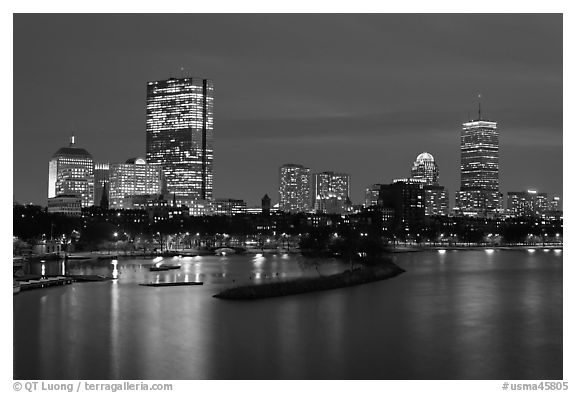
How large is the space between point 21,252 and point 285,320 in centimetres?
3665

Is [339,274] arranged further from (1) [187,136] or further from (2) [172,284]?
(1) [187,136]

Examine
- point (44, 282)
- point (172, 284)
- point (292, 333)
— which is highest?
point (44, 282)

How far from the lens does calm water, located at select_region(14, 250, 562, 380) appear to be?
17281 mm

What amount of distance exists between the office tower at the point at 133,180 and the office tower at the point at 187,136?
417cm

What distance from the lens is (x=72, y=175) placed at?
517ft

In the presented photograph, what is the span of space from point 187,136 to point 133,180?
17477mm

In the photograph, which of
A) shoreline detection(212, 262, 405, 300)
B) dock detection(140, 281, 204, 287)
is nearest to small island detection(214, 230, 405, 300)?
shoreline detection(212, 262, 405, 300)

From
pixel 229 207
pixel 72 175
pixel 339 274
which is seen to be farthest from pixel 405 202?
pixel 339 274

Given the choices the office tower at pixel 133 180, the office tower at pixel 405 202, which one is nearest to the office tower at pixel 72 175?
the office tower at pixel 133 180

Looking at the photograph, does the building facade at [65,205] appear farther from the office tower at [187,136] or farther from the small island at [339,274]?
the small island at [339,274]

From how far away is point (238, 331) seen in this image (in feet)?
70.9

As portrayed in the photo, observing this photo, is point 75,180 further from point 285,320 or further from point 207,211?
point 285,320

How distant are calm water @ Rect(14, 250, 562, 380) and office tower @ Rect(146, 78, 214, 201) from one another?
142 m
